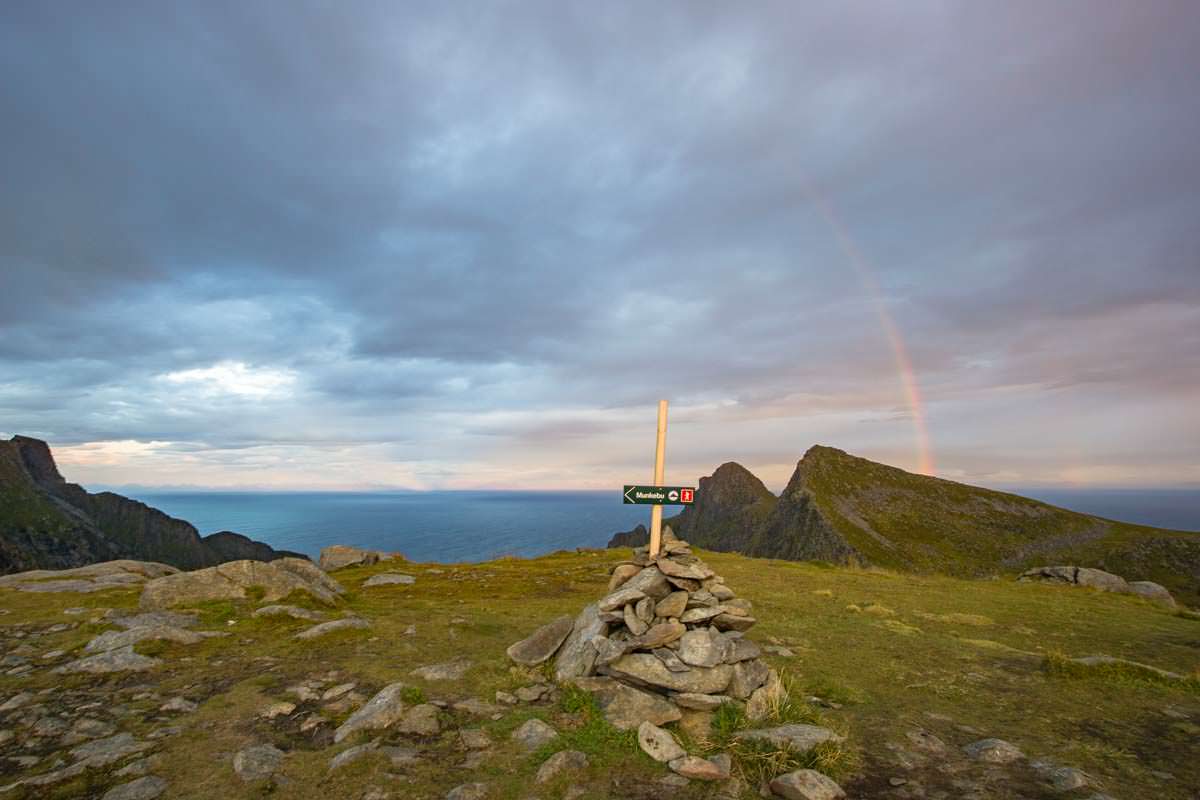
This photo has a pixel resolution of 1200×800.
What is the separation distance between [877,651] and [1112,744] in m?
6.51

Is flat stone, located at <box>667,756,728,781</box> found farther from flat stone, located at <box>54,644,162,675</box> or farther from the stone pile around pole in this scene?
flat stone, located at <box>54,644,162,675</box>

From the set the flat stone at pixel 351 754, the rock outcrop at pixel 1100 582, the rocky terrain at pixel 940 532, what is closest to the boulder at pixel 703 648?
the flat stone at pixel 351 754

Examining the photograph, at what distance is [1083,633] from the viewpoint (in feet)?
63.4

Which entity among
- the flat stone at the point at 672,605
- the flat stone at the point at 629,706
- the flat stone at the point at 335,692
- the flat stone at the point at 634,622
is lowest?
the flat stone at the point at 335,692

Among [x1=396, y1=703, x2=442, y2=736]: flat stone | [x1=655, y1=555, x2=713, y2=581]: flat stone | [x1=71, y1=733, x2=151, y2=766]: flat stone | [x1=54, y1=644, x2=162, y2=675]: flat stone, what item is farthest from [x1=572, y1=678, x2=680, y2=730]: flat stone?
[x1=54, y1=644, x2=162, y2=675]: flat stone

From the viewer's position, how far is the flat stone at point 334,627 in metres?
16.3

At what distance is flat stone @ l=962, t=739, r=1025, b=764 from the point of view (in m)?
9.11

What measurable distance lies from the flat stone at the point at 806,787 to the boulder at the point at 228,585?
62.0 ft

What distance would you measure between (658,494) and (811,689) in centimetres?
568

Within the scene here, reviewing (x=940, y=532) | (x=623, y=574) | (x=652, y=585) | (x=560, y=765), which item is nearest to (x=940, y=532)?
(x=940, y=532)

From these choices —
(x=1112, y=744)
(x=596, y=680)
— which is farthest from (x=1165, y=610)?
(x=596, y=680)

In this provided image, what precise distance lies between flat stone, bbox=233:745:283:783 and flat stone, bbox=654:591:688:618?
7.47 meters

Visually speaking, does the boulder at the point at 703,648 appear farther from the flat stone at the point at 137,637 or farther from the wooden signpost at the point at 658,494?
the flat stone at the point at 137,637

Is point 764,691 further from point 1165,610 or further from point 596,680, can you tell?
point 1165,610
